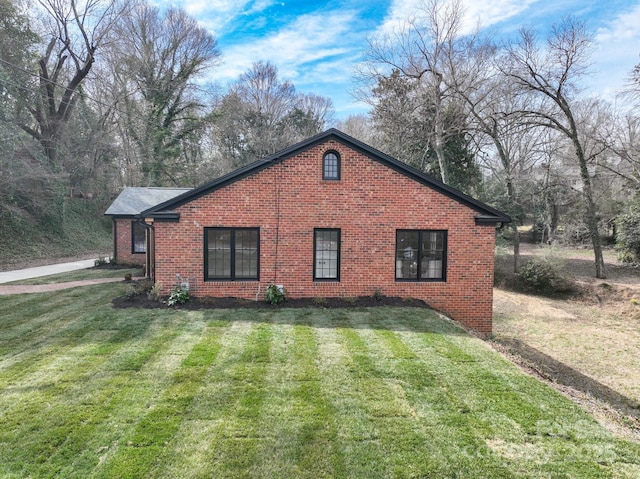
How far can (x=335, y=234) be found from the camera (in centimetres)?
1018

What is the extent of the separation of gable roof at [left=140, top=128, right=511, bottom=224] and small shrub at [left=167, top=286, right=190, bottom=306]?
1946 mm

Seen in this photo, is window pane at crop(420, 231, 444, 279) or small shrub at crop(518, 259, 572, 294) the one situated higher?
window pane at crop(420, 231, 444, 279)

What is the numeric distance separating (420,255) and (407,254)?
1.21ft

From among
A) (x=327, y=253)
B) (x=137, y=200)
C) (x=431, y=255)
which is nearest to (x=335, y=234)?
(x=327, y=253)

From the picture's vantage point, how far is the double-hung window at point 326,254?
33.3 ft

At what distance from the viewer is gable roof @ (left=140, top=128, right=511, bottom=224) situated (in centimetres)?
956

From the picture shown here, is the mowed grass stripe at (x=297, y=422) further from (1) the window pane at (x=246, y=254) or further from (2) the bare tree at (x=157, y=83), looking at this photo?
(2) the bare tree at (x=157, y=83)

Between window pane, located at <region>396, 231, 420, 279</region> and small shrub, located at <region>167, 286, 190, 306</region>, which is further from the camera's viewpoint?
window pane, located at <region>396, 231, 420, 279</region>

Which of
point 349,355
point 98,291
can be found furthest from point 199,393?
point 98,291

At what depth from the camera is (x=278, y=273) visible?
10039 millimetres

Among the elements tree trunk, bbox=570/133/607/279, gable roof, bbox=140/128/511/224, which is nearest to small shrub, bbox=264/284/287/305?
gable roof, bbox=140/128/511/224

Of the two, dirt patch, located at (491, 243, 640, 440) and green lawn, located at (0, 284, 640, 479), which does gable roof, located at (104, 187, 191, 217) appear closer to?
green lawn, located at (0, 284, 640, 479)

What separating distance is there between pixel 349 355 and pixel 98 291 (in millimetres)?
9285

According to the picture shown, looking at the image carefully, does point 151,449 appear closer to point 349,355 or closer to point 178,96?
point 349,355
